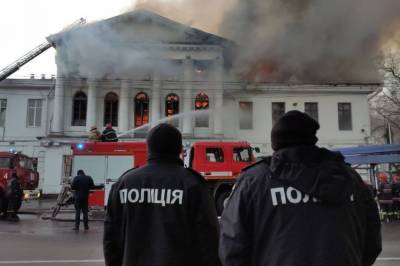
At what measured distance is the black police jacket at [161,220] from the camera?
104 inches

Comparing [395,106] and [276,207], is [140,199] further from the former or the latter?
[395,106]

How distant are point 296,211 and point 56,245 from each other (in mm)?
8039

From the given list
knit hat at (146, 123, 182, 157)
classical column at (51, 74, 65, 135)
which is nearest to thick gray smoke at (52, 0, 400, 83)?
knit hat at (146, 123, 182, 157)

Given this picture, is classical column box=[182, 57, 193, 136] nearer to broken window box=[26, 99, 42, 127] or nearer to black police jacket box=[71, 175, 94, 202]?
broken window box=[26, 99, 42, 127]

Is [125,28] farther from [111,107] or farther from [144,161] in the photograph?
[111,107]

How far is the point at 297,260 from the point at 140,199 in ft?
3.84

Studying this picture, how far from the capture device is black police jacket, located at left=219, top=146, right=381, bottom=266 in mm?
2010

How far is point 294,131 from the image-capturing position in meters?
2.20

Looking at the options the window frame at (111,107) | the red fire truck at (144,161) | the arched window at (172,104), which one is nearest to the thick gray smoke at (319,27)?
the red fire truck at (144,161)

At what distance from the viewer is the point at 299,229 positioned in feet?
6.64

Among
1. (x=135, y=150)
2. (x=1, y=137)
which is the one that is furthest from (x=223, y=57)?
(x=1, y=137)

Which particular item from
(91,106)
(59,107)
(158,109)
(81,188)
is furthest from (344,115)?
(81,188)

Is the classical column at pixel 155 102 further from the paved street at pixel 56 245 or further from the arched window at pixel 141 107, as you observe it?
the paved street at pixel 56 245

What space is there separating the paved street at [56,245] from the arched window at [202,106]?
1803cm
